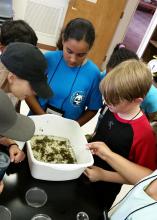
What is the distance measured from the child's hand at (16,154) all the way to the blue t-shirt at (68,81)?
48cm

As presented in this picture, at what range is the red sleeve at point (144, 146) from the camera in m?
1.25

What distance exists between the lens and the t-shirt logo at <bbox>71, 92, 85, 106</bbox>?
5.30 feet

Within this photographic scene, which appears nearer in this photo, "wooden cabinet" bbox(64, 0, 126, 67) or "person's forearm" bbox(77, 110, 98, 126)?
"person's forearm" bbox(77, 110, 98, 126)

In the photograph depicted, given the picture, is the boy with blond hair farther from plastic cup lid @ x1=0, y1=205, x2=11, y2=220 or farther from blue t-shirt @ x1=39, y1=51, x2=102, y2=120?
plastic cup lid @ x1=0, y1=205, x2=11, y2=220

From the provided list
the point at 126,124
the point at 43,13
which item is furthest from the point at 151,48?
the point at 126,124

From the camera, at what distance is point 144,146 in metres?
1.25

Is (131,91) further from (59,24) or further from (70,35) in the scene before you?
(59,24)

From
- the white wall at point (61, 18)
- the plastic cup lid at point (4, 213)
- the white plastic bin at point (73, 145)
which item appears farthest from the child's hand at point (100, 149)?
the white wall at point (61, 18)

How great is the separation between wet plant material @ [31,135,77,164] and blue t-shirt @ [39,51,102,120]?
25cm

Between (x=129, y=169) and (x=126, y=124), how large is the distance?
0.75ft

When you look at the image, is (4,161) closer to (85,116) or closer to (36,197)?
(36,197)

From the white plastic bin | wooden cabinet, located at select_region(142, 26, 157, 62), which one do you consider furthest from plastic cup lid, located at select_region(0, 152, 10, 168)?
wooden cabinet, located at select_region(142, 26, 157, 62)

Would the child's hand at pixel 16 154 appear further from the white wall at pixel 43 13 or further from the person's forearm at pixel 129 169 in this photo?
the white wall at pixel 43 13

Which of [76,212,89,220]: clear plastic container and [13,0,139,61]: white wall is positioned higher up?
[76,212,89,220]: clear plastic container
